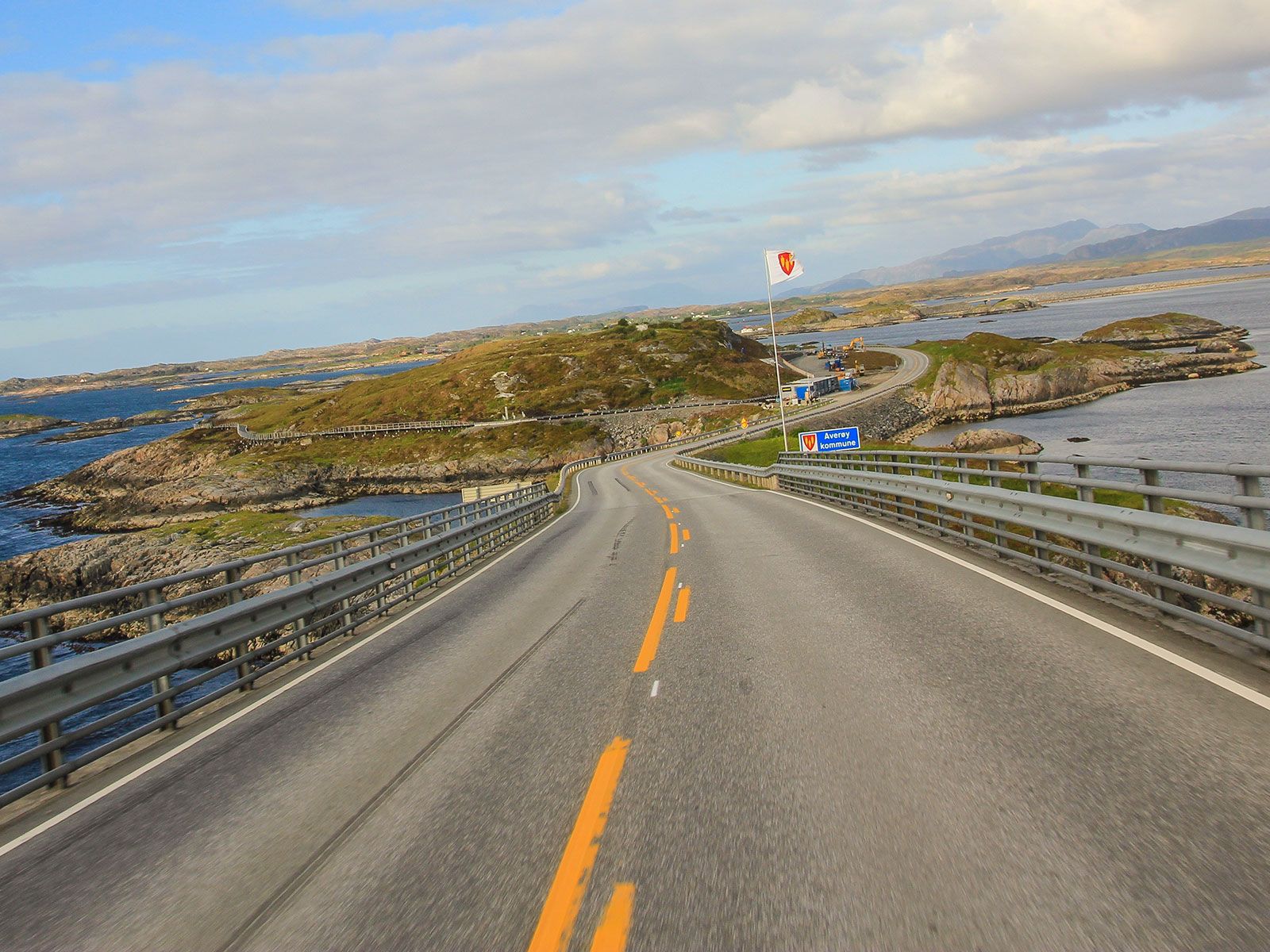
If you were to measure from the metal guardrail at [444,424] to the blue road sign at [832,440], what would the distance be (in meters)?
75.7

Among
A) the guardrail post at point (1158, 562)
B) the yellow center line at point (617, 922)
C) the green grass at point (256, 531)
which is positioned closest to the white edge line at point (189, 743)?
the yellow center line at point (617, 922)

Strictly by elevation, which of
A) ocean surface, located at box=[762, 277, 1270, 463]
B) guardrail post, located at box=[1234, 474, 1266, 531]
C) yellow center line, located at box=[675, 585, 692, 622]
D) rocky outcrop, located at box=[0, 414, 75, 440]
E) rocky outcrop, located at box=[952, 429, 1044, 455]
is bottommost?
ocean surface, located at box=[762, 277, 1270, 463]

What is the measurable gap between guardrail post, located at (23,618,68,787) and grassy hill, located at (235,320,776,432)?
101m

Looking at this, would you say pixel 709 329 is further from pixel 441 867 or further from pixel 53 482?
pixel 441 867

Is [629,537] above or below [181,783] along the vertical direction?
below

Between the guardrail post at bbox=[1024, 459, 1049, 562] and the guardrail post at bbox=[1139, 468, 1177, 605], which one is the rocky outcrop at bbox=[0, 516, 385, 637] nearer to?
the guardrail post at bbox=[1024, 459, 1049, 562]

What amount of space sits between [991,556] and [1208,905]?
8967mm

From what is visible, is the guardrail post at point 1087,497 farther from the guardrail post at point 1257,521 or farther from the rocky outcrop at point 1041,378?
the rocky outcrop at point 1041,378

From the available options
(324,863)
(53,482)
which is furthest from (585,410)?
(324,863)

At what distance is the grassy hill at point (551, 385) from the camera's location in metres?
111

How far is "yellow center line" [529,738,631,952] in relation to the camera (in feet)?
10.9

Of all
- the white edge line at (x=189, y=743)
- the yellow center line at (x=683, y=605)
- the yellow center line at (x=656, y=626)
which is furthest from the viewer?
the yellow center line at (x=683, y=605)

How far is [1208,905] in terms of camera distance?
10.2 feet

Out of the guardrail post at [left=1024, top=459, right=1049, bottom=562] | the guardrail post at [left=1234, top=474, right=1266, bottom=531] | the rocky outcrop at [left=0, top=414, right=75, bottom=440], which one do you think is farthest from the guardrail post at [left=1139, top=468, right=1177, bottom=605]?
the rocky outcrop at [left=0, top=414, right=75, bottom=440]
